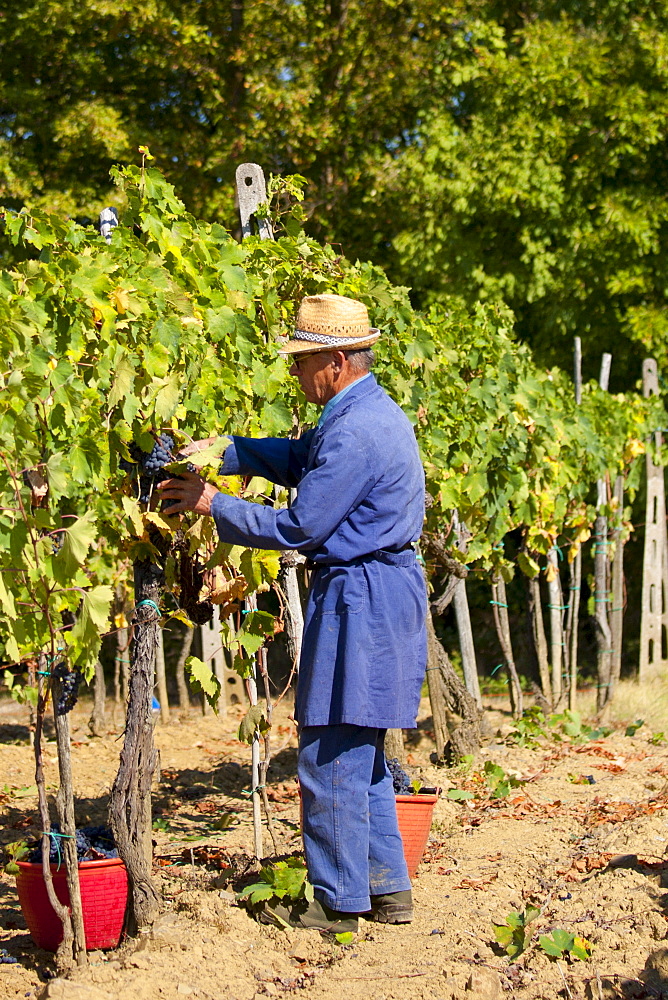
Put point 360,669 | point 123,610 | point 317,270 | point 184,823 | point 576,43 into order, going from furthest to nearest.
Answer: point 576,43, point 123,610, point 184,823, point 317,270, point 360,669

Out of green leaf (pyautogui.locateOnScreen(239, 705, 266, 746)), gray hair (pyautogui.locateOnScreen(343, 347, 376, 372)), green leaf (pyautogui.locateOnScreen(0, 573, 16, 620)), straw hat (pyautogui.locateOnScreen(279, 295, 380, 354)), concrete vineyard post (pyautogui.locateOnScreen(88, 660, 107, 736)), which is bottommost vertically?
concrete vineyard post (pyautogui.locateOnScreen(88, 660, 107, 736))

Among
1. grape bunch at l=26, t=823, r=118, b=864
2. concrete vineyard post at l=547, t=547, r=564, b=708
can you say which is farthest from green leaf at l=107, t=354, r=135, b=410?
concrete vineyard post at l=547, t=547, r=564, b=708

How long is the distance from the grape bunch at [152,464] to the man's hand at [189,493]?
7 cm

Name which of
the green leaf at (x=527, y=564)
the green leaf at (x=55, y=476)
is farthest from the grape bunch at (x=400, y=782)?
the green leaf at (x=527, y=564)

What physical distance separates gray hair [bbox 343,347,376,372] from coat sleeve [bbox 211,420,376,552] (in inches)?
10.9

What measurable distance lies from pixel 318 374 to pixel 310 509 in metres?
0.47

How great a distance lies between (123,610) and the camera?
7898 millimetres

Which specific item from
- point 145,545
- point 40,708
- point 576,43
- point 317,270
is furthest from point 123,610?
point 576,43

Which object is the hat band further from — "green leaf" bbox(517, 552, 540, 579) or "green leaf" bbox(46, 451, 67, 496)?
"green leaf" bbox(517, 552, 540, 579)

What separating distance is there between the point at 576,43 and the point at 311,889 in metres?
11.1

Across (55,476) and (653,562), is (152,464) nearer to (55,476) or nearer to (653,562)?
(55,476)

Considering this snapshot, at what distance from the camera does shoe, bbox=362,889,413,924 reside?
11.2 ft

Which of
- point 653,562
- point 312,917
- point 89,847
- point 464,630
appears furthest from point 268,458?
point 653,562

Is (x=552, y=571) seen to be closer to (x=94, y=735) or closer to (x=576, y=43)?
(x=94, y=735)
